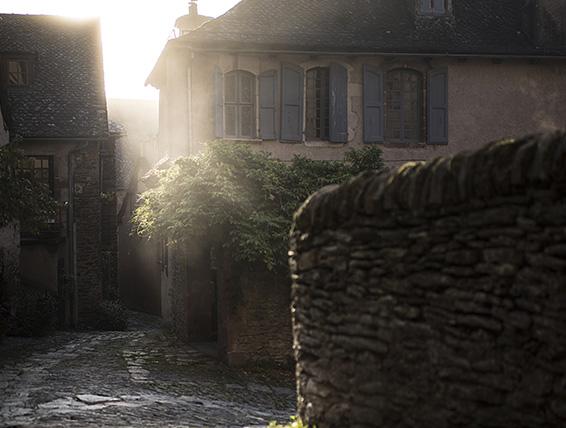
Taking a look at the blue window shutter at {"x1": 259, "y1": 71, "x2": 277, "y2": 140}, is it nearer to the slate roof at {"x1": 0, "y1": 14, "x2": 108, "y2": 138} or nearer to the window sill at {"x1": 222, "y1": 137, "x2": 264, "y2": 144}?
the window sill at {"x1": 222, "y1": 137, "x2": 264, "y2": 144}

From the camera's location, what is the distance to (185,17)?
82.8 ft

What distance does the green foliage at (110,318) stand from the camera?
26.2 m

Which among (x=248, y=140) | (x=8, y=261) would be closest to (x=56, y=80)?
(x=8, y=261)

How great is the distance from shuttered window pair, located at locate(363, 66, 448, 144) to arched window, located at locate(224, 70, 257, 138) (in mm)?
2831

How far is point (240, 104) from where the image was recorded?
18.7 meters

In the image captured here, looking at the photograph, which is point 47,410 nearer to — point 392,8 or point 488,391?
point 488,391

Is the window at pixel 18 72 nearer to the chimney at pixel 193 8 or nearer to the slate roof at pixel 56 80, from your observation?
Answer: the slate roof at pixel 56 80

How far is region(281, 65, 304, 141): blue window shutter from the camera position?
1869cm

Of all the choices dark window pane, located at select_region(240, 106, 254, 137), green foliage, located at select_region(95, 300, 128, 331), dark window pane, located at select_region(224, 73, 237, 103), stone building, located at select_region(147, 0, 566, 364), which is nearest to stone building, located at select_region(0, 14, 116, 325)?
green foliage, located at select_region(95, 300, 128, 331)

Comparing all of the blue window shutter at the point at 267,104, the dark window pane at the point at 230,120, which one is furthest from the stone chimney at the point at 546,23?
the dark window pane at the point at 230,120

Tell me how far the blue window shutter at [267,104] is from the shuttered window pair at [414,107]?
240cm

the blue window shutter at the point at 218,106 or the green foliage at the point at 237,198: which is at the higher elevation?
the blue window shutter at the point at 218,106

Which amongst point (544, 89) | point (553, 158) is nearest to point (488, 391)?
point (553, 158)

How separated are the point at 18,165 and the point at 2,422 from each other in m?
7.85
